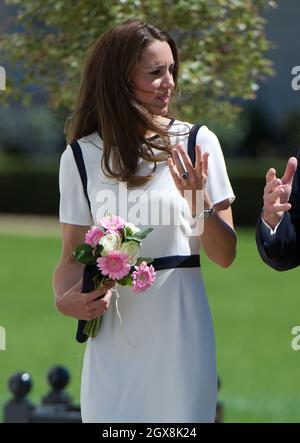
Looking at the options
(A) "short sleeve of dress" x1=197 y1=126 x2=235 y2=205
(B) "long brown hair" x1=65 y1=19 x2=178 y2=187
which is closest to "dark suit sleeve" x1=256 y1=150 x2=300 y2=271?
(A) "short sleeve of dress" x1=197 y1=126 x2=235 y2=205

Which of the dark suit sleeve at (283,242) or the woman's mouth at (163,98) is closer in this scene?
the dark suit sleeve at (283,242)

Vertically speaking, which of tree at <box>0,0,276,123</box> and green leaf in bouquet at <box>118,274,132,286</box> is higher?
tree at <box>0,0,276,123</box>

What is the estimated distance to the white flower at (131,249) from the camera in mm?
3076

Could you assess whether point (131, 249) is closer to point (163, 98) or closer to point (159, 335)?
point (159, 335)

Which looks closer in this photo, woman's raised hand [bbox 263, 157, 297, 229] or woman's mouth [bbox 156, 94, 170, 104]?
woman's raised hand [bbox 263, 157, 297, 229]

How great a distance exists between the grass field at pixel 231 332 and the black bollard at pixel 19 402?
11.5 inches

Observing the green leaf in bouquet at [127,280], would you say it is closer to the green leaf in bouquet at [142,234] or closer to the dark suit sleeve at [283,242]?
the green leaf in bouquet at [142,234]

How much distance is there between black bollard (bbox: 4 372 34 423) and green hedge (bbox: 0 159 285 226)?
60.2ft

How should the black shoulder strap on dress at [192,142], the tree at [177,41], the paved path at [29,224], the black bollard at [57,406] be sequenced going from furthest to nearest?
the paved path at [29,224] → the black bollard at [57,406] → the tree at [177,41] → the black shoulder strap on dress at [192,142]

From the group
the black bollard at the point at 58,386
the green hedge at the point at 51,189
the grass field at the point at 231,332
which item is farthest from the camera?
the green hedge at the point at 51,189

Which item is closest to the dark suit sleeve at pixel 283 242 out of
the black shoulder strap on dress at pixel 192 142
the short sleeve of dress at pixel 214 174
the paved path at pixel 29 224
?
the short sleeve of dress at pixel 214 174

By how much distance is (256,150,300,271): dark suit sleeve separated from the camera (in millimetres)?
3105

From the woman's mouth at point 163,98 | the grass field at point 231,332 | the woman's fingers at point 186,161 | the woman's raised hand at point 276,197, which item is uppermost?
the woman's mouth at point 163,98

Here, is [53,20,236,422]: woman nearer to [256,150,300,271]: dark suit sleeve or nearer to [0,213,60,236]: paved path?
[256,150,300,271]: dark suit sleeve
